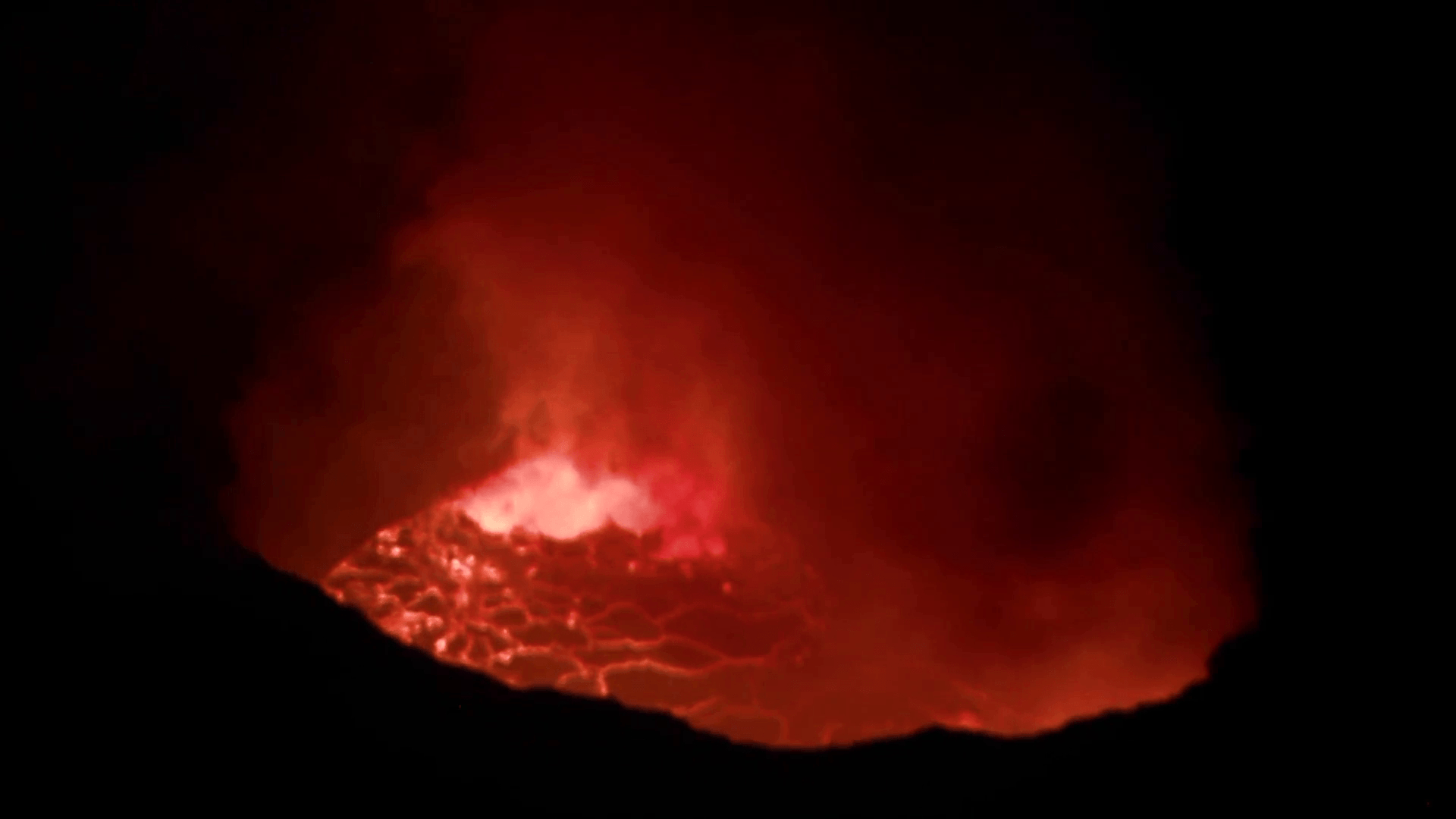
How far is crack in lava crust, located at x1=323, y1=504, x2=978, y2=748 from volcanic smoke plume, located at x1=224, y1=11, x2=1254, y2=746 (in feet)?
0.07

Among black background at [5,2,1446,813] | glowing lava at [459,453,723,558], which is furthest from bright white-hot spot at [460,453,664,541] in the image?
black background at [5,2,1446,813]

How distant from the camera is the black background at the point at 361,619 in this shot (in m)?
3.62

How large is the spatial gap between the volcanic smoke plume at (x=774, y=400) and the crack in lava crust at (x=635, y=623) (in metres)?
0.02

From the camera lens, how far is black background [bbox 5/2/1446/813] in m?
3.62

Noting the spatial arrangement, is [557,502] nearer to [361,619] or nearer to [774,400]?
[774,400]

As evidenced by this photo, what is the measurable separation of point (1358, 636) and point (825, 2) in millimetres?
4104

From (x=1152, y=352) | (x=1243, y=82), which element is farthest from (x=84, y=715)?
(x=1243, y=82)

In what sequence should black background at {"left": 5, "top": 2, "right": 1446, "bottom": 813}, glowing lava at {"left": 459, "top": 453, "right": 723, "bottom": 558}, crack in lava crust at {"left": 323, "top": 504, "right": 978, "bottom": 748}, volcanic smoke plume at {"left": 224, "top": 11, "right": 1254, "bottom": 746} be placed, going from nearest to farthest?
black background at {"left": 5, "top": 2, "right": 1446, "bottom": 813} < crack in lava crust at {"left": 323, "top": 504, "right": 978, "bottom": 748} < volcanic smoke plume at {"left": 224, "top": 11, "right": 1254, "bottom": 746} < glowing lava at {"left": 459, "top": 453, "right": 723, "bottom": 558}

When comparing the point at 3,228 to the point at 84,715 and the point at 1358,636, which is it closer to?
the point at 84,715

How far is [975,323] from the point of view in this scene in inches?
221

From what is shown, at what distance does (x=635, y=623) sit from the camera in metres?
5.29

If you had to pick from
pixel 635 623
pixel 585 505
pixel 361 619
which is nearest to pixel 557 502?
pixel 585 505

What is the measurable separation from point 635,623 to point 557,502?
3.36ft

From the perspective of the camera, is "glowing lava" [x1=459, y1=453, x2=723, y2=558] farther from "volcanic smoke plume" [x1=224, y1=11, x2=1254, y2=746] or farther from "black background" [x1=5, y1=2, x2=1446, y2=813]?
"black background" [x1=5, y1=2, x2=1446, y2=813]
